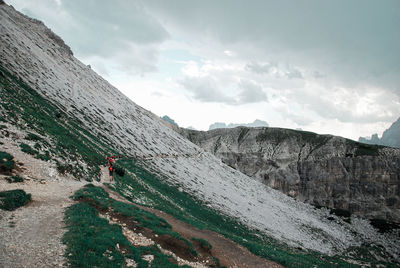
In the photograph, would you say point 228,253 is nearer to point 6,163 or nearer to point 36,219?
point 36,219

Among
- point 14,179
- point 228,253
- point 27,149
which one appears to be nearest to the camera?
point 14,179

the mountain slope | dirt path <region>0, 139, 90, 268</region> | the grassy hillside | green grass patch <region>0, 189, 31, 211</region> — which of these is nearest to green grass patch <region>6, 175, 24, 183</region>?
dirt path <region>0, 139, 90, 268</region>

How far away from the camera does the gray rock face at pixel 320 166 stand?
309ft

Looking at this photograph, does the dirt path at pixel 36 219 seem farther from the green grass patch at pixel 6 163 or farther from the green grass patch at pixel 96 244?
the green grass patch at pixel 6 163

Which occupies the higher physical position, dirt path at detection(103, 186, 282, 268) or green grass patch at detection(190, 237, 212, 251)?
green grass patch at detection(190, 237, 212, 251)

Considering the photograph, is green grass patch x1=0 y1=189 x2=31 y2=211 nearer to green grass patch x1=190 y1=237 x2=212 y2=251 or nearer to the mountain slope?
the mountain slope

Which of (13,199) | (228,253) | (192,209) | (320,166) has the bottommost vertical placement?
(192,209)

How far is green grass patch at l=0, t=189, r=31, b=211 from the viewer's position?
39.3 feet

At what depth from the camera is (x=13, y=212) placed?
1177cm

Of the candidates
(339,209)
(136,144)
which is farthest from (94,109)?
(339,209)

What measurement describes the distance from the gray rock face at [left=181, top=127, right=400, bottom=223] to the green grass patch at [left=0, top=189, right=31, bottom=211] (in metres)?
109

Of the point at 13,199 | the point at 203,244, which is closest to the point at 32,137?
the point at 13,199

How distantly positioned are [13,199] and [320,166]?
117992 millimetres

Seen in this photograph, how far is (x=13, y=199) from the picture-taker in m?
12.6
